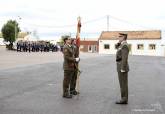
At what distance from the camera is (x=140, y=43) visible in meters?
90.9

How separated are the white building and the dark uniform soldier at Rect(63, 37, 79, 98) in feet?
249

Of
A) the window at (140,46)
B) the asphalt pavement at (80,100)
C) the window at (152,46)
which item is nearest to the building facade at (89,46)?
the window at (140,46)

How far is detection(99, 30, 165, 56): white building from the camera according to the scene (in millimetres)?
88500

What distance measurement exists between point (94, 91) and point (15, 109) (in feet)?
13.9

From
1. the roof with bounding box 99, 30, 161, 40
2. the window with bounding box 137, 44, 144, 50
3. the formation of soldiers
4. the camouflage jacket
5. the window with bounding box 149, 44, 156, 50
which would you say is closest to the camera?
the camouflage jacket

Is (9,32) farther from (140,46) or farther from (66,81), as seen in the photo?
(66,81)

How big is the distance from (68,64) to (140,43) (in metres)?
80.1

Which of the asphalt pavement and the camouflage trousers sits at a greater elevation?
the camouflage trousers

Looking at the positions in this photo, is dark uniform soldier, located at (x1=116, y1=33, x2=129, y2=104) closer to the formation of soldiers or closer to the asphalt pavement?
the asphalt pavement

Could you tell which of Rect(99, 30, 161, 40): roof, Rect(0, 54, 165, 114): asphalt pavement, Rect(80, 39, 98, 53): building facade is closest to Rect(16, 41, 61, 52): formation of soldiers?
Rect(99, 30, 161, 40): roof

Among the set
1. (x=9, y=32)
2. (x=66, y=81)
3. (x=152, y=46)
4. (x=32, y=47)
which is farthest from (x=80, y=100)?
(x=152, y=46)

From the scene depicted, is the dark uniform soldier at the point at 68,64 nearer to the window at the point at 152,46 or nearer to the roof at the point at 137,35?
the window at the point at 152,46

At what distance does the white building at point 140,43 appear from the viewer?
88500 mm

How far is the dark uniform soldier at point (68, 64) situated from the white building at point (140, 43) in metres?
76.0
